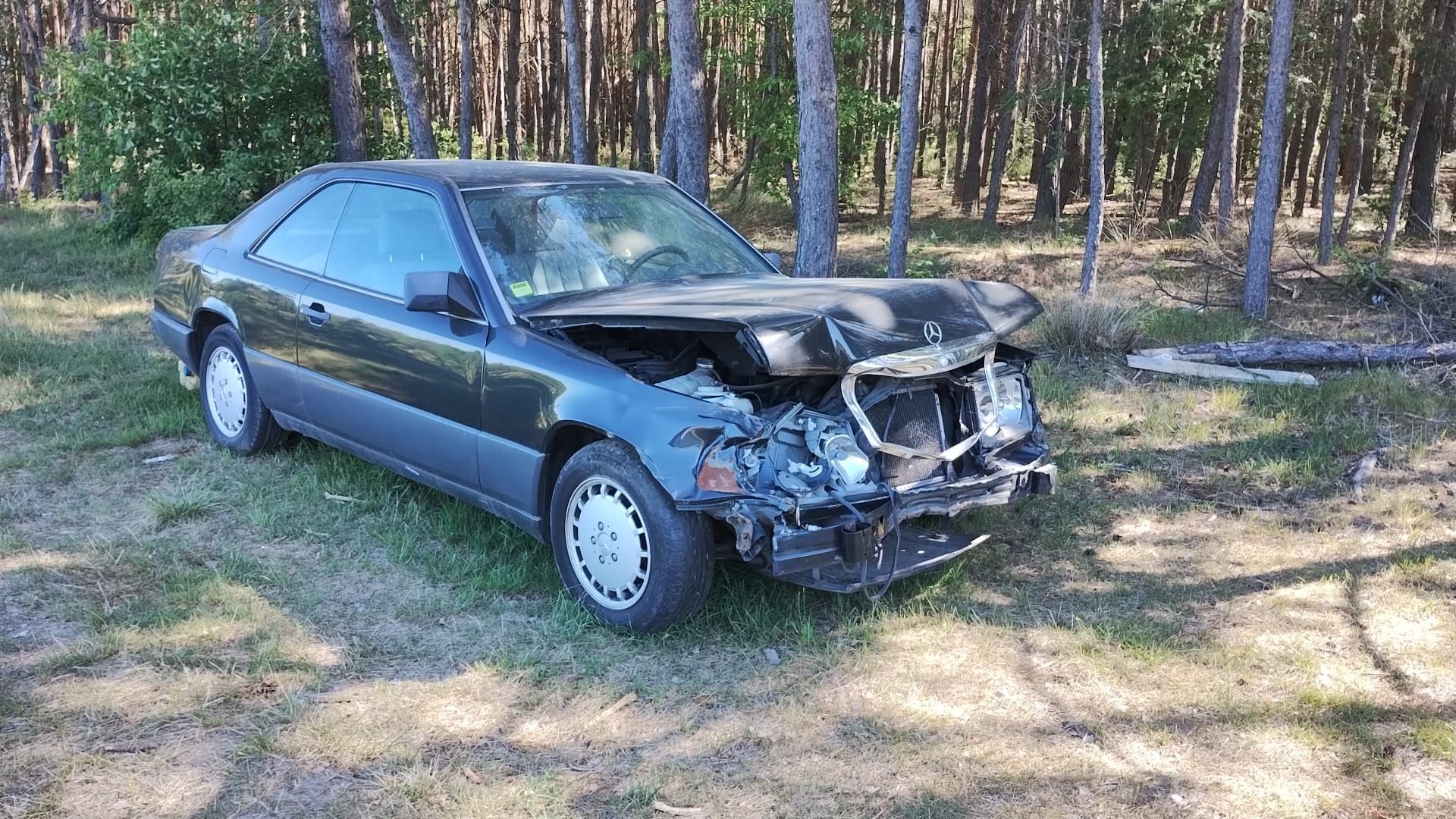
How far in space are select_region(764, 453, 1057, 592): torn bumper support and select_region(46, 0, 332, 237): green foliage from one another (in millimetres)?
12121

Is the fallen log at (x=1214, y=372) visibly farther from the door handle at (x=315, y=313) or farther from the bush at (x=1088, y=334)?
the door handle at (x=315, y=313)

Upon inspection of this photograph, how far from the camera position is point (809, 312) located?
417 centimetres

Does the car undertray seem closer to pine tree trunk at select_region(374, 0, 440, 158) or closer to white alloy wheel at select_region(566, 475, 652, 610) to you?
white alloy wheel at select_region(566, 475, 652, 610)

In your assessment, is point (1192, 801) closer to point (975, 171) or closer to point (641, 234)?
point (641, 234)

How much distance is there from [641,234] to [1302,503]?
3735mm

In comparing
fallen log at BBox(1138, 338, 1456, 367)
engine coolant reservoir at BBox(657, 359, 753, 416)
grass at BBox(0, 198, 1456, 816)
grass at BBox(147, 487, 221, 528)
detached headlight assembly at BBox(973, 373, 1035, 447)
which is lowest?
grass at BBox(0, 198, 1456, 816)

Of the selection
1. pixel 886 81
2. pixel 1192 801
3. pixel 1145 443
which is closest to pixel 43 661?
pixel 1192 801

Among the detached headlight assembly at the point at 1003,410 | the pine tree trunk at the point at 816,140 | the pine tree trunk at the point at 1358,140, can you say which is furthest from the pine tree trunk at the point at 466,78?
the detached headlight assembly at the point at 1003,410

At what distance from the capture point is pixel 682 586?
4102 mm

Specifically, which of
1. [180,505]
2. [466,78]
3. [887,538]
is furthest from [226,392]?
[466,78]

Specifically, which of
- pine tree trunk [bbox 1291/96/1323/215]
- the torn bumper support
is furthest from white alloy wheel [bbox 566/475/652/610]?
pine tree trunk [bbox 1291/96/1323/215]

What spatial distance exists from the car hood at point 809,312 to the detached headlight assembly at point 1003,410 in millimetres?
251

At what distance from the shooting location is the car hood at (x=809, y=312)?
405 cm

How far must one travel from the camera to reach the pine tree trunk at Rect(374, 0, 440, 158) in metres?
14.0
